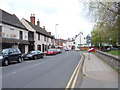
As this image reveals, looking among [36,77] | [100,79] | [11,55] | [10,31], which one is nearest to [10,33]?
[10,31]

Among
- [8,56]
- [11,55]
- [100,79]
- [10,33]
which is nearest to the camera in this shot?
[100,79]

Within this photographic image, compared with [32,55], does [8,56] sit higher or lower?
higher

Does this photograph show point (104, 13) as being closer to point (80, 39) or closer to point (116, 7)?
point (116, 7)

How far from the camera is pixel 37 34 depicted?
1594 inches

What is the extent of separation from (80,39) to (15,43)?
73.6 m

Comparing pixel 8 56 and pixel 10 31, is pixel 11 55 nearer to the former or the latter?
pixel 8 56

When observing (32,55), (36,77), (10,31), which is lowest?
(36,77)

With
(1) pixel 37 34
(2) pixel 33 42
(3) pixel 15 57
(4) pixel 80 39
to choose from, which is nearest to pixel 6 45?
(3) pixel 15 57

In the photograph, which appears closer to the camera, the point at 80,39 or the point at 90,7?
the point at 90,7

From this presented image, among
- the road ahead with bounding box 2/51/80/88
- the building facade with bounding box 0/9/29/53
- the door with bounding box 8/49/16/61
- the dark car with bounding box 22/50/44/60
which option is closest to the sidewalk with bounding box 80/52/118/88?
the road ahead with bounding box 2/51/80/88

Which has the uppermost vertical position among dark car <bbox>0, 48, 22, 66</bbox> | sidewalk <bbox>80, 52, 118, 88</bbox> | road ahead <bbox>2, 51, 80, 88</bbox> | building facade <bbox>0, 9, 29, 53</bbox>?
building facade <bbox>0, 9, 29, 53</bbox>

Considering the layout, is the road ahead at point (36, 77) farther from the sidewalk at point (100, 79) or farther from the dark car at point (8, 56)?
the dark car at point (8, 56)

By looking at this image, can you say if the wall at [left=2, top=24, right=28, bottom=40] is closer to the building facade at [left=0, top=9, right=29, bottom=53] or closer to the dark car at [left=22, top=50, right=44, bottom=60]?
the building facade at [left=0, top=9, right=29, bottom=53]

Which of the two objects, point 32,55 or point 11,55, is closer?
point 11,55
